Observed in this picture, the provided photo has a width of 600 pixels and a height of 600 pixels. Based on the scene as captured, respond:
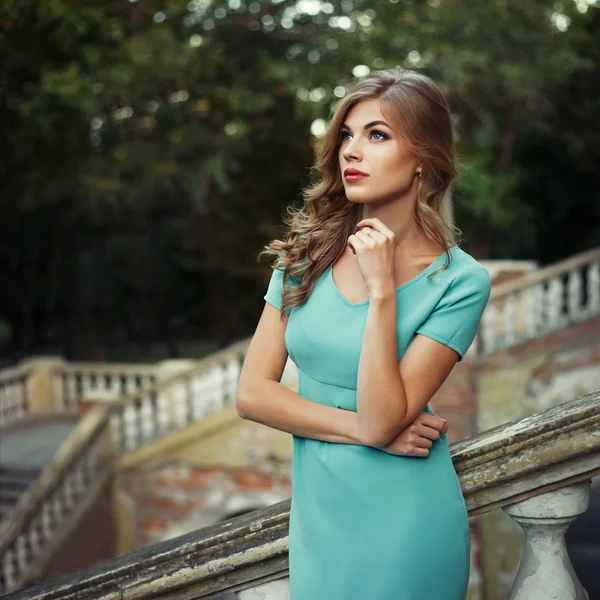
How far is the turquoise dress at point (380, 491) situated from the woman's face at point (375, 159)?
169 millimetres

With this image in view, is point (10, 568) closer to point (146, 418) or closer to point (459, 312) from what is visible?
point (146, 418)

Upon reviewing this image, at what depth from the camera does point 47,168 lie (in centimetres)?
948

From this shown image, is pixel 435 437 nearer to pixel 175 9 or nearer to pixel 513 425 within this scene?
pixel 513 425

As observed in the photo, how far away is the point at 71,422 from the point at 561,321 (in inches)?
259

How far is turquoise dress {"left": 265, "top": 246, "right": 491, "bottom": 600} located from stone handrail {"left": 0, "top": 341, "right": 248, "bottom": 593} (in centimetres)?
651

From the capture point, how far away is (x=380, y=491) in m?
1.32

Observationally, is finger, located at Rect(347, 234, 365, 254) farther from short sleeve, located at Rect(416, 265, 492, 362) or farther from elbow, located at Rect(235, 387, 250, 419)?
elbow, located at Rect(235, 387, 250, 419)

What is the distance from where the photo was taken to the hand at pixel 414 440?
1318 millimetres

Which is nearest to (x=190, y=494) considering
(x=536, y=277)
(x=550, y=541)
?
(x=536, y=277)

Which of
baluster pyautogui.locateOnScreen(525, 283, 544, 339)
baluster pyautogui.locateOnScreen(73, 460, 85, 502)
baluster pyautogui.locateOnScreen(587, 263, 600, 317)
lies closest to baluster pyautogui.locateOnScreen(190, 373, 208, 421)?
baluster pyautogui.locateOnScreen(73, 460, 85, 502)

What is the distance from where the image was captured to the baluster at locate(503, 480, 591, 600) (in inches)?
53.1

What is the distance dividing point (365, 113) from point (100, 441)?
24.3 ft

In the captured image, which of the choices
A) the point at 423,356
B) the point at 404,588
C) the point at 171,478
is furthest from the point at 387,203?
the point at 171,478

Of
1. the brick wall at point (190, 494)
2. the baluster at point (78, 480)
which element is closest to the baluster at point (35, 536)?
the baluster at point (78, 480)
